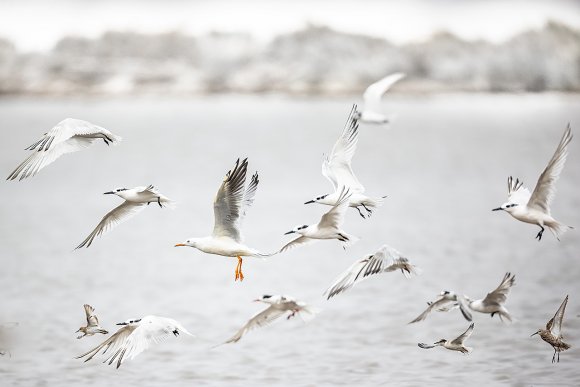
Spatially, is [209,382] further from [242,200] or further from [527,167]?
[527,167]

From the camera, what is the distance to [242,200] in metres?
11.0

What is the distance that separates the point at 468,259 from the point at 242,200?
12358 millimetres

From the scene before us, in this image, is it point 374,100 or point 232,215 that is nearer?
point 232,215

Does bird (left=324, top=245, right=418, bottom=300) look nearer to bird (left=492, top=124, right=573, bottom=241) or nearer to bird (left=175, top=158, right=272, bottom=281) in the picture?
bird (left=175, top=158, right=272, bottom=281)

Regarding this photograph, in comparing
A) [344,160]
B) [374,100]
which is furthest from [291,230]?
[374,100]

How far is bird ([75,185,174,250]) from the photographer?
11.5 m

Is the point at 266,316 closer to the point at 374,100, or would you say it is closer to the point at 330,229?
the point at 330,229

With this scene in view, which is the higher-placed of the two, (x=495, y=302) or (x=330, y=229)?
(x=330, y=229)

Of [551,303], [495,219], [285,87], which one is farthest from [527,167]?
[285,87]

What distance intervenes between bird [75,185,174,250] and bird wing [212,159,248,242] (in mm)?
655

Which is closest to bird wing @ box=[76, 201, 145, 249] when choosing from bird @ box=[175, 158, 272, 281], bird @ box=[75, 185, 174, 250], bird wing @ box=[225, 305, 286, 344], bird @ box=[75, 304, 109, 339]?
bird @ box=[75, 185, 174, 250]

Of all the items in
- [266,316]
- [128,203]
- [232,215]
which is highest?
[128,203]

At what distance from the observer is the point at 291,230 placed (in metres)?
11.0

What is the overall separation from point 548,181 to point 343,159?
246 centimetres
